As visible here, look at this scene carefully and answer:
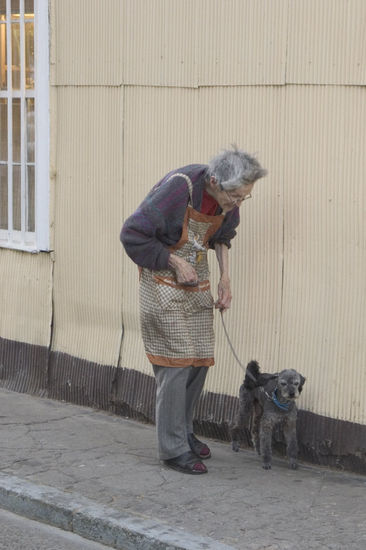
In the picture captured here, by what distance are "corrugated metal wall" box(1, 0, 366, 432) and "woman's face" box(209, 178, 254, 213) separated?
52cm

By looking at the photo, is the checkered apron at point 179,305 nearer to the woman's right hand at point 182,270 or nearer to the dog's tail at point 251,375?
the woman's right hand at point 182,270

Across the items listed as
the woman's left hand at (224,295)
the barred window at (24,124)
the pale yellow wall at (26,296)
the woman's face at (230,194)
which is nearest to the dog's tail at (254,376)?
the woman's left hand at (224,295)

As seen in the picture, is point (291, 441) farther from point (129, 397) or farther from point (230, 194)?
point (129, 397)

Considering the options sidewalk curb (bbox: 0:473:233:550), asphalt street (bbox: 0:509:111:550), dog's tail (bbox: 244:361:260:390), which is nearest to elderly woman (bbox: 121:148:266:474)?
dog's tail (bbox: 244:361:260:390)

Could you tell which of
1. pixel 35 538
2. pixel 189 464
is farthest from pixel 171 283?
pixel 35 538

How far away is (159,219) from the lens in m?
6.11

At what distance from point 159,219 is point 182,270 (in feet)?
1.02

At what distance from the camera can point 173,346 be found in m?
6.30

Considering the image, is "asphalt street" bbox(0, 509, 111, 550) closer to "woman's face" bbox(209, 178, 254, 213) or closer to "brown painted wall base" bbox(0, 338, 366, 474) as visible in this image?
"brown painted wall base" bbox(0, 338, 366, 474)

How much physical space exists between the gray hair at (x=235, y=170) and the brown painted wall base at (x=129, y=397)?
1.50 metres

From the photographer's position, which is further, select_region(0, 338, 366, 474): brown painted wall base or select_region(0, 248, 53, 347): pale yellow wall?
select_region(0, 248, 53, 347): pale yellow wall

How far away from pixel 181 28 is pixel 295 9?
101 centimetres

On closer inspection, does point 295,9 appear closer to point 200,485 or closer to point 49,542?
point 200,485

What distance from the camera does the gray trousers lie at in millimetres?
6340
